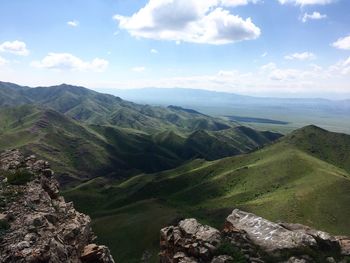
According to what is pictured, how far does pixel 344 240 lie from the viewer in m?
36.8

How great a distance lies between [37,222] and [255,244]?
18.0 meters

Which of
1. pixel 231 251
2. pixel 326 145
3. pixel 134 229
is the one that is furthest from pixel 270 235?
pixel 326 145

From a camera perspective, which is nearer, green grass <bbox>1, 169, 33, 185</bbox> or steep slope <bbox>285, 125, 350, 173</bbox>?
green grass <bbox>1, 169, 33, 185</bbox>

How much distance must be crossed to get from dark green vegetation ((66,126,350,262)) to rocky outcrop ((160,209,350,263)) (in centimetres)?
5924

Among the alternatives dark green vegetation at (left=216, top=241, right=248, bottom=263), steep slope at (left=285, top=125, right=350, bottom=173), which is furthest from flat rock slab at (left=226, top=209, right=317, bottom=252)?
steep slope at (left=285, top=125, right=350, bottom=173)

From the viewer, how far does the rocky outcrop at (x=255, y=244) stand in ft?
105

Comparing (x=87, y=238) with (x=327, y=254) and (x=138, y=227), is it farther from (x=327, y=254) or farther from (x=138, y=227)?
(x=138, y=227)

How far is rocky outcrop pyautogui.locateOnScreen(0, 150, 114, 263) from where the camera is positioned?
2403 cm

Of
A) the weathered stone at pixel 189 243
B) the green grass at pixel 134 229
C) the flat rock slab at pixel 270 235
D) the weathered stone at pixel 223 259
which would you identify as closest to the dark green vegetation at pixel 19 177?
the weathered stone at pixel 189 243

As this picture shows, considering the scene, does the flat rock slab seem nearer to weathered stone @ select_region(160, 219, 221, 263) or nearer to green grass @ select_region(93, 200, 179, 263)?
weathered stone @ select_region(160, 219, 221, 263)

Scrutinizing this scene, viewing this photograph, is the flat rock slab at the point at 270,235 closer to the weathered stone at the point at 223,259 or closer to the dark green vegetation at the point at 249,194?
the weathered stone at the point at 223,259

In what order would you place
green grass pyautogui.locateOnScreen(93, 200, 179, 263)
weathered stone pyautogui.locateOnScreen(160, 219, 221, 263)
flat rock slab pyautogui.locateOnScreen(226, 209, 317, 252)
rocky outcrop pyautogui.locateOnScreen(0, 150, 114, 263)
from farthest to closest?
green grass pyautogui.locateOnScreen(93, 200, 179, 263)
weathered stone pyautogui.locateOnScreen(160, 219, 221, 263)
flat rock slab pyautogui.locateOnScreen(226, 209, 317, 252)
rocky outcrop pyautogui.locateOnScreen(0, 150, 114, 263)

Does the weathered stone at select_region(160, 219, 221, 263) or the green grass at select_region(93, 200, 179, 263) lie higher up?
the weathered stone at select_region(160, 219, 221, 263)

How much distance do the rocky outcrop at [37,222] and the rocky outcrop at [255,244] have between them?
8.26 metres
